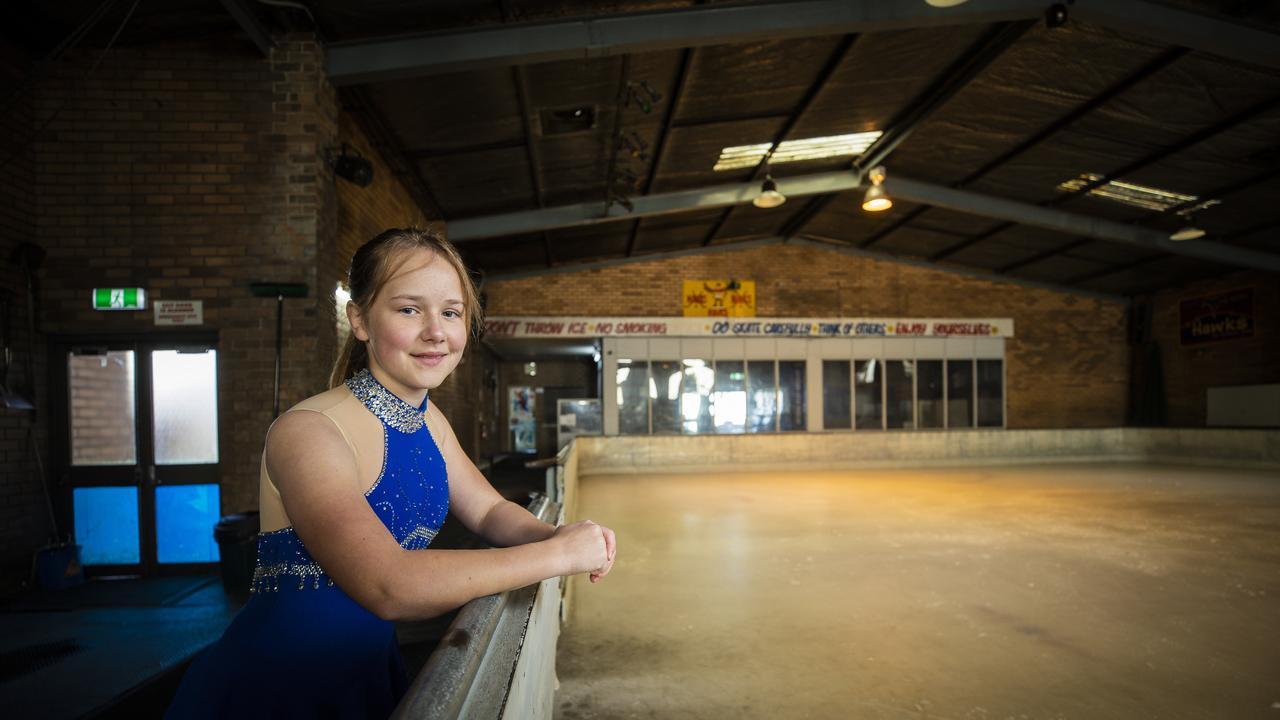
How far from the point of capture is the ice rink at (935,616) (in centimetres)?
282

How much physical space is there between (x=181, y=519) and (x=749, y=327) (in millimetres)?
11985

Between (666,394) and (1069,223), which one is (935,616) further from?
(1069,223)

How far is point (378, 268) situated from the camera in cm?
115

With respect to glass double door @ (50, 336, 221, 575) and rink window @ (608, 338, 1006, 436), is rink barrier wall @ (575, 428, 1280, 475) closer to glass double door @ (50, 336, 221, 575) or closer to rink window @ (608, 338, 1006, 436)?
rink window @ (608, 338, 1006, 436)

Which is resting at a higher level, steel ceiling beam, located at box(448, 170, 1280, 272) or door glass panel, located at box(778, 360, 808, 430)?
steel ceiling beam, located at box(448, 170, 1280, 272)

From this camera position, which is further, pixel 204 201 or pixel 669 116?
pixel 669 116

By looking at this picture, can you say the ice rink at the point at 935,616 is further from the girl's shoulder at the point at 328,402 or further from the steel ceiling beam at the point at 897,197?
the steel ceiling beam at the point at 897,197

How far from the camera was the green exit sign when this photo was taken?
525cm

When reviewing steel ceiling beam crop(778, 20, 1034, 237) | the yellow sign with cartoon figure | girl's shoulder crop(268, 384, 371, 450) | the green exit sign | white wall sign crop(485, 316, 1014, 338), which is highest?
steel ceiling beam crop(778, 20, 1034, 237)

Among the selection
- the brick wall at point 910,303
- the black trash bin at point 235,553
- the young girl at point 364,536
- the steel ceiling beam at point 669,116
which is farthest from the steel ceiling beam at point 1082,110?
the black trash bin at point 235,553

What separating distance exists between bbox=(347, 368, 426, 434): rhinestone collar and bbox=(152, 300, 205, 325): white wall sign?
5253mm

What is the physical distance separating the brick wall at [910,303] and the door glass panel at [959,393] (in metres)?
1.07

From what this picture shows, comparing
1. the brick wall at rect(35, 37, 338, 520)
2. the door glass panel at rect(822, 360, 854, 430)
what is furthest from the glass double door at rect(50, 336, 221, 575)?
the door glass panel at rect(822, 360, 854, 430)

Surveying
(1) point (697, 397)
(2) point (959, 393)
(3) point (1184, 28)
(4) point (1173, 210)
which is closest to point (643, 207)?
(1) point (697, 397)
